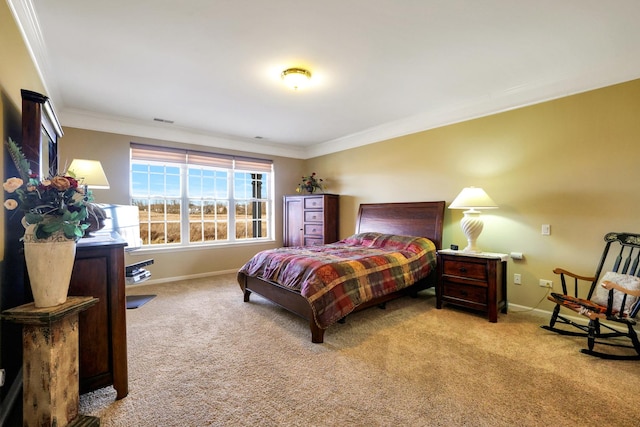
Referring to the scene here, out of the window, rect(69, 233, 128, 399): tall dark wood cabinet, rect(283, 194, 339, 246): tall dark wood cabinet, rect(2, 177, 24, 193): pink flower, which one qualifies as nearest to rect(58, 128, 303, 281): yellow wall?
the window

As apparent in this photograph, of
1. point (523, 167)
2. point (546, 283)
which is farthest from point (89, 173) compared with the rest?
point (546, 283)

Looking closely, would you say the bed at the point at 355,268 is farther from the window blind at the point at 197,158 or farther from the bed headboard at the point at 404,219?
the window blind at the point at 197,158

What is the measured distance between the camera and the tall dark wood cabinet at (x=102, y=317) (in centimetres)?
165

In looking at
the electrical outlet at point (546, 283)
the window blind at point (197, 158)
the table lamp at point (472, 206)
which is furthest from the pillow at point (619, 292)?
the window blind at point (197, 158)

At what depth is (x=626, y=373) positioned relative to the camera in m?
1.97

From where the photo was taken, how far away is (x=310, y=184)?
5.71m

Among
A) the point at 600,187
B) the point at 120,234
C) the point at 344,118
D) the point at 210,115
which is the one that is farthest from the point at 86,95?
the point at 600,187

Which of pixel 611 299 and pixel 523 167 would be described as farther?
pixel 523 167

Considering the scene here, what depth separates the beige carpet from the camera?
1.58 m

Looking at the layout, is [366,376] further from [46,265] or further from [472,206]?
[472,206]

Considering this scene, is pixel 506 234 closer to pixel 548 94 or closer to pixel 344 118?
pixel 548 94

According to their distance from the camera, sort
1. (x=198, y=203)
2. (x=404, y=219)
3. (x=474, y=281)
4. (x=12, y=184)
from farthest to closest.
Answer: (x=198, y=203) < (x=404, y=219) < (x=474, y=281) < (x=12, y=184)

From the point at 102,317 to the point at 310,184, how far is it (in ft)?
14.2

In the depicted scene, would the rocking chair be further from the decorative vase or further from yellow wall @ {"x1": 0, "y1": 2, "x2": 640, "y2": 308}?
the decorative vase
